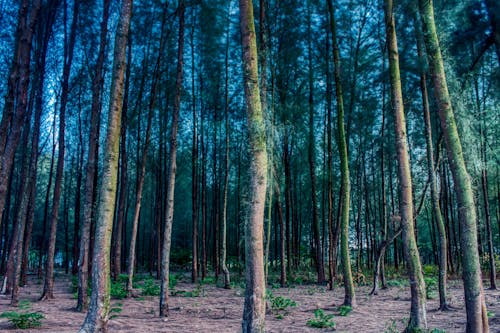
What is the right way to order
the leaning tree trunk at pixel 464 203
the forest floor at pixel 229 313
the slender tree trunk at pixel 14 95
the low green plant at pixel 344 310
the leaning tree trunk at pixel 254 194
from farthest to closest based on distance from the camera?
1. the low green plant at pixel 344 310
2. the forest floor at pixel 229 313
3. the slender tree trunk at pixel 14 95
4. the leaning tree trunk at pixel 464 203
5. the leaning tree trunk at pixel 254 194

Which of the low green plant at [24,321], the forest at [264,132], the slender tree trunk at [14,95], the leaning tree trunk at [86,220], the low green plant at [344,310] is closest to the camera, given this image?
the forest at [264,132]

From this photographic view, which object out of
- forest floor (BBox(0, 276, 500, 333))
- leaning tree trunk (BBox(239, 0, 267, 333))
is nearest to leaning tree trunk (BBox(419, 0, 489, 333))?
forest floor (BBox(0, 276, 500, 333))

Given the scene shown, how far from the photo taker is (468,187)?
541cm

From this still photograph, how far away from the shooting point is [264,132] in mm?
5527

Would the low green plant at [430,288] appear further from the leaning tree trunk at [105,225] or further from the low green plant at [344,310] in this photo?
the leaning tree trunk at [105,225]

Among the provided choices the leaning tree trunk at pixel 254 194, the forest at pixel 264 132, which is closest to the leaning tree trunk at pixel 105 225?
the forest at pixel 264 132

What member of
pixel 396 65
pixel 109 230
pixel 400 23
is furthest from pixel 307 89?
pixel 109 230

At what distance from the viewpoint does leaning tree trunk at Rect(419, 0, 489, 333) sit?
16.7 ft

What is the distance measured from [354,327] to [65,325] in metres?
5.61

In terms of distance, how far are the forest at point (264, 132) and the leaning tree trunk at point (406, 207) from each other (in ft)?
0.09

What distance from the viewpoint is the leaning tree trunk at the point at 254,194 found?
4.96 metres

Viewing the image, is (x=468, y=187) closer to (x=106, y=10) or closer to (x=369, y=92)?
(x=106, y=10)

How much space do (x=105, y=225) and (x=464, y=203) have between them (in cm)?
531

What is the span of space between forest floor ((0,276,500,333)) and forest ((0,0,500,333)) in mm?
79
